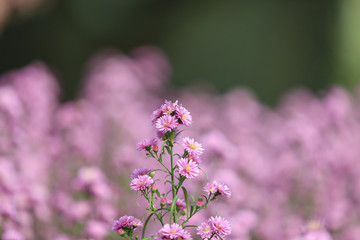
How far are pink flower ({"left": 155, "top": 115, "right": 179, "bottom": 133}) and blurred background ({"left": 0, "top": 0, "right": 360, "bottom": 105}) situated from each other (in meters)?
6.31

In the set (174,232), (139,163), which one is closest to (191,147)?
(174,232)

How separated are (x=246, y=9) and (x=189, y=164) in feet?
22.5

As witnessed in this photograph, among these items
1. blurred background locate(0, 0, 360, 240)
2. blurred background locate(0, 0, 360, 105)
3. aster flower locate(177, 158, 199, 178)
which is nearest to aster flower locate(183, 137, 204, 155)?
aster flower locate(177, 158, 199, 178)

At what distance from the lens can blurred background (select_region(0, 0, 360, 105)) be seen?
8195 mm

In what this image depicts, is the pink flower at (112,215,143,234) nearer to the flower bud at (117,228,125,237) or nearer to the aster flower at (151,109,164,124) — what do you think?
the flower bud at (117,228,125,237)

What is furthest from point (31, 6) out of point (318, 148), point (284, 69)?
point (318, 148)

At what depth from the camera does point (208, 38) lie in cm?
888

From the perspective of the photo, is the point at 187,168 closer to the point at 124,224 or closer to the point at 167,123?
the point at 167,123

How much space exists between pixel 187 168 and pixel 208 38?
6.89 meters

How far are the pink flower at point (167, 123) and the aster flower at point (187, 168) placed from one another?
11 cm

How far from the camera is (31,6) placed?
30.0ft

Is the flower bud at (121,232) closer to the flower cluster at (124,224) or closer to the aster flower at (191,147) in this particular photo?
the flower cluster at (124,224)

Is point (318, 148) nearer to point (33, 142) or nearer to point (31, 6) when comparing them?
point (33, 142)

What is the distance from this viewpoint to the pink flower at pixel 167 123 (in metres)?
2.11
